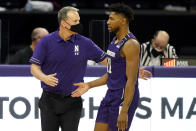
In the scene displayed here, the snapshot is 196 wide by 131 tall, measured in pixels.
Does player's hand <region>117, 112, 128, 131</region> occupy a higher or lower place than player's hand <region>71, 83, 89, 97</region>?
lower

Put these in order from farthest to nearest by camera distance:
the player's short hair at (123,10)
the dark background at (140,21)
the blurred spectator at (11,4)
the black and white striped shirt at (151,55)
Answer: the blurred spectator at (11,4) → the dark background at (140,21) → the black and white striped shirt at (151,55) → the player's short hair at (123,10)

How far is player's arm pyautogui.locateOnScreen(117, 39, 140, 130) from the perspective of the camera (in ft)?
16.2

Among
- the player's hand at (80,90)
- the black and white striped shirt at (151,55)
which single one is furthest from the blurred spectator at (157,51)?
the player's hand at (80,90)

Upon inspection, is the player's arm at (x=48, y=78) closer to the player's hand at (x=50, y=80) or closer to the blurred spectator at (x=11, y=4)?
the player's hand at (x=50, y=80)

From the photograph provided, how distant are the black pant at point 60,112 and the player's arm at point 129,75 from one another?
0.53 m

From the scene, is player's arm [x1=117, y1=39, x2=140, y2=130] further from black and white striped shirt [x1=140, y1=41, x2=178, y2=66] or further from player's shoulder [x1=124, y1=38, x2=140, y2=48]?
black and white striped shirt [x1=140, y1=41, x2=178, y2=66]

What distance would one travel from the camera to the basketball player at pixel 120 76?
4941 mm

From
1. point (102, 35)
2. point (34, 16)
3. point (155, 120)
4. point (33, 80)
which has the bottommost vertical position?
point (155, 120)

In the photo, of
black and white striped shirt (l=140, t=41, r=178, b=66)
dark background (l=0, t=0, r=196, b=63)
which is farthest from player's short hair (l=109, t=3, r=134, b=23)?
dark background (l=0, t=0, r=196, b=63)

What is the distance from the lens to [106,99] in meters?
5.23

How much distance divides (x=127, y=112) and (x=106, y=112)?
304 mm

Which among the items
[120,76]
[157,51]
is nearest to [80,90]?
[120,76]

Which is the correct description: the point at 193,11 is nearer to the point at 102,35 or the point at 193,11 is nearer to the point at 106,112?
the point at 102,35

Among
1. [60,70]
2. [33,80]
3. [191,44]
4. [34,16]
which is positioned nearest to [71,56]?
[60,70]
